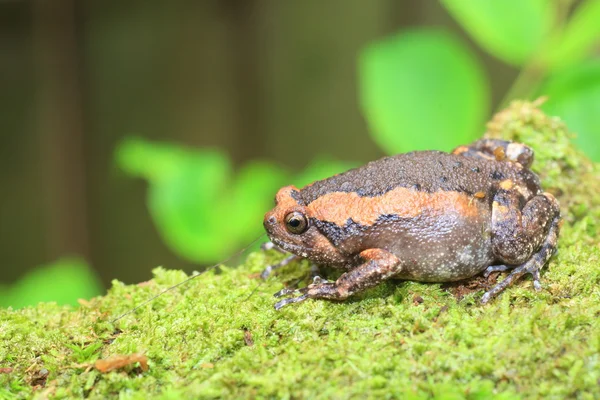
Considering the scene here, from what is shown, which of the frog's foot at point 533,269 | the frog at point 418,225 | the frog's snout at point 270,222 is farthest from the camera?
the frog's snout at point 270,222

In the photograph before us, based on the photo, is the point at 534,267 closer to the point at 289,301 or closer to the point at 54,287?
the point at 289,301

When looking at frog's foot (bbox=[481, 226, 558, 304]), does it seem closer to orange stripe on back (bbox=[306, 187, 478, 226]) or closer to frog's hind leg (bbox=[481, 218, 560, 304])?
frog's hind leg (bbox=[481, 218, 560, 304])

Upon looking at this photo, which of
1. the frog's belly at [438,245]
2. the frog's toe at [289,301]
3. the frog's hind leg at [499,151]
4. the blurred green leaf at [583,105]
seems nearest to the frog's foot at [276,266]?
the frog's toe at [289,301]

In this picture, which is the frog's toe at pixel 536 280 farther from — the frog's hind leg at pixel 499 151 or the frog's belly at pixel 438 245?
the frog's hind leg at pixel 499 151

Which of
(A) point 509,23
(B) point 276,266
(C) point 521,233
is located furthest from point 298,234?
(A) point 509,23

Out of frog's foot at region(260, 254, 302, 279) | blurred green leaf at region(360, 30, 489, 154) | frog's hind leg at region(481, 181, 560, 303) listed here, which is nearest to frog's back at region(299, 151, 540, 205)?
frog's hind leg at region(481, 181, 560, 303)

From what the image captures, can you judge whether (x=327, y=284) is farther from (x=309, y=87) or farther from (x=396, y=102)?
(x=309, y=87)
